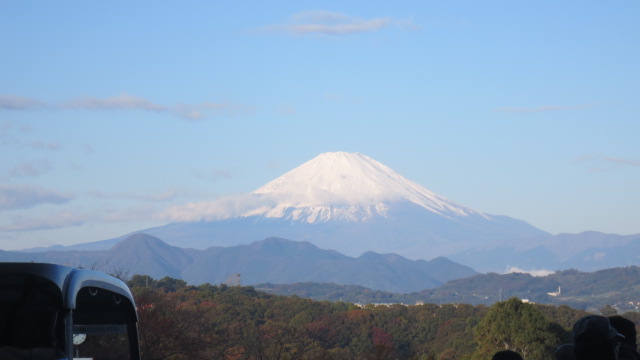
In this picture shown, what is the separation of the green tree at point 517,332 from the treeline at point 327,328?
0.07 metres

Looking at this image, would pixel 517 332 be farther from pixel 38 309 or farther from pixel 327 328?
pixel 38 309

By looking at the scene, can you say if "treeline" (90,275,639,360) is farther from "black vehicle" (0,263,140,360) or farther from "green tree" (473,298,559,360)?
"black vehicle" (0,263,140,360)

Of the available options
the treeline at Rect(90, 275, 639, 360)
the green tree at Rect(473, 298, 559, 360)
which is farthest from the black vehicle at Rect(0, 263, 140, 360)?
the green tree at Rect(473, 298, 559, 360)

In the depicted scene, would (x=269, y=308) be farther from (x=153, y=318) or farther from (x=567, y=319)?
(x=153, y=318)

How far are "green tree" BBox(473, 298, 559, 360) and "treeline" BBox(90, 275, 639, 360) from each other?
0.07m

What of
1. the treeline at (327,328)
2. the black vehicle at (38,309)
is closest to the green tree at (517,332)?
the treeline at (327,328)

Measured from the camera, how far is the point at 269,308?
9862 centimetres

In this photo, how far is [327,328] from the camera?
9019 cm

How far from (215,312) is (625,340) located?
77445mm

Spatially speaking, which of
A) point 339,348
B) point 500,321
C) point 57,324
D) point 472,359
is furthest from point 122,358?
point 339,348

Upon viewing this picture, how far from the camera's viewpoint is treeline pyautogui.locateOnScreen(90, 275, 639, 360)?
145 ft

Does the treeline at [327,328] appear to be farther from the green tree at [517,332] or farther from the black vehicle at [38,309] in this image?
the black vehicle at [38,309]

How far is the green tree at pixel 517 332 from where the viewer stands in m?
63.9

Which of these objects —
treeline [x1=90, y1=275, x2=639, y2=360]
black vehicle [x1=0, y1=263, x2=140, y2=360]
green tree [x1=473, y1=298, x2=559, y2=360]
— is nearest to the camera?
black vehicle [x1=0, y1=263, x2=140, y2=360]
